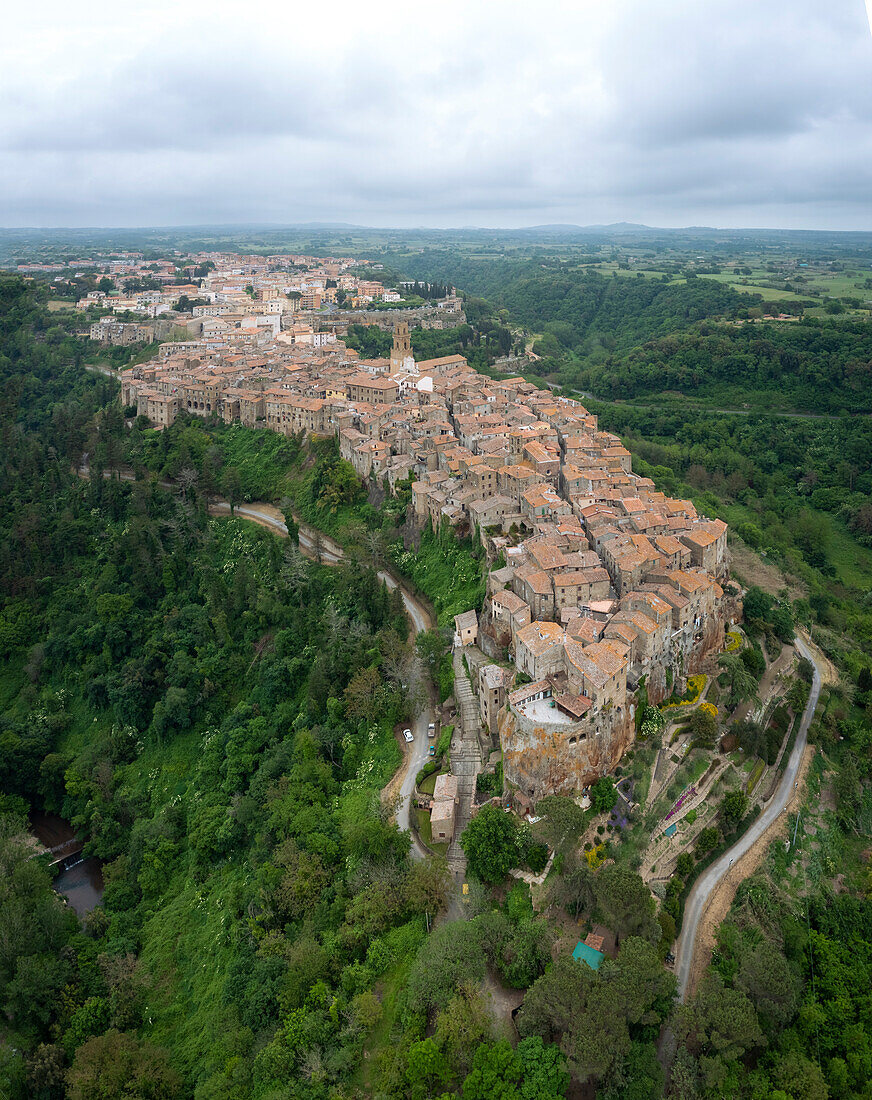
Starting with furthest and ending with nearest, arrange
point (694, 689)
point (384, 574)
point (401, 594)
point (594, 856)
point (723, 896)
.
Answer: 1. point (384, 574)
2. point (401, 594)
3. point (694, 689)
4. point (723, 896)
5. point (594, 856)

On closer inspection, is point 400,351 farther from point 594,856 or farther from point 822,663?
point 594,856

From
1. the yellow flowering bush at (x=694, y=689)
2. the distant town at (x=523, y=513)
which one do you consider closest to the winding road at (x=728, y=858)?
the yellow flowering bush at (x=694, y=689)

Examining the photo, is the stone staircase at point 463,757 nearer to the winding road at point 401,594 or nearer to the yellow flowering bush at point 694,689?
the winding road at point 401,594

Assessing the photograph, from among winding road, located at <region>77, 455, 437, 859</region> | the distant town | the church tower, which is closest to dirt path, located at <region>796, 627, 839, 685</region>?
the distant town

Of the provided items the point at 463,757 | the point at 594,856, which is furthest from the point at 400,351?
the point at 594,856

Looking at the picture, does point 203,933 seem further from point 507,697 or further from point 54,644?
point 54,644

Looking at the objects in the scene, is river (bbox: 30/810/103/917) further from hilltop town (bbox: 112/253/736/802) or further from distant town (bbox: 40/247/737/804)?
distant town (bbox: 40/247/737/804)
